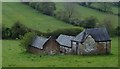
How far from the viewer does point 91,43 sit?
65375 mm

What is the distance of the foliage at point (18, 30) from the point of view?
89.3 metres

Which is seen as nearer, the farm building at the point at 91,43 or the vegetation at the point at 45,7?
the farm building at the point at 91,43

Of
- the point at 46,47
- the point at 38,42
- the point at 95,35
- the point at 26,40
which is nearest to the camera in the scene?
the point at 95,35

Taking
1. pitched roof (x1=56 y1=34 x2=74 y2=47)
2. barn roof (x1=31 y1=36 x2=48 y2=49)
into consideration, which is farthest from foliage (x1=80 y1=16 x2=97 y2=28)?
barn roof (x1=31 y1=36 x2=48 y2=49)

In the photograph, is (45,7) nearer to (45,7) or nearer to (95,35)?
(45,7)

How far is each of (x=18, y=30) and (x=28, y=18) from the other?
1425 cm

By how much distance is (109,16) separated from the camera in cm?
10569

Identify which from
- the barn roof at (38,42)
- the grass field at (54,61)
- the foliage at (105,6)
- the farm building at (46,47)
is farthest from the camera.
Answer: the foliage at (105,6)

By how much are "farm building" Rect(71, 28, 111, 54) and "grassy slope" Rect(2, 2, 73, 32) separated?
93.8ft

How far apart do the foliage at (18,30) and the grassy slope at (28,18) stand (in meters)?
2.86

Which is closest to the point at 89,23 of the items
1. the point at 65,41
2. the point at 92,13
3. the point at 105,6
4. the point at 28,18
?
the point at 92,13

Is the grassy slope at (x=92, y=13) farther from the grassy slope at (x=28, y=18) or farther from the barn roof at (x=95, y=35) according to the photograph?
the barn roof at (x=95, y=35)

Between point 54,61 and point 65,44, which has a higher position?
point 54,61

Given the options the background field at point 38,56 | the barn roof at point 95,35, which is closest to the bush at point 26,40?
the background field at point 38,56
